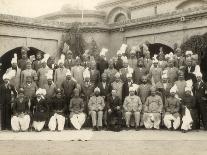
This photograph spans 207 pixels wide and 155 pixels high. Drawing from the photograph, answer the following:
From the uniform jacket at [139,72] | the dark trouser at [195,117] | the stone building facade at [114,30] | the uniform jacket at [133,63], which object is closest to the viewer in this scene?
the dark trouser at [195,117]

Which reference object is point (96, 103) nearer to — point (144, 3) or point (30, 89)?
point (30, 89)

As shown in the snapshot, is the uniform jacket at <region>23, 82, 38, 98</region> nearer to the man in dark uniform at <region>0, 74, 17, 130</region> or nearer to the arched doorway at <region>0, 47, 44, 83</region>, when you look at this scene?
the man in dark uniform at <region>0, 74, 17, 130</region>

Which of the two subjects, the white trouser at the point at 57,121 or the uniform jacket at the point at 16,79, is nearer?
the white trouser at the point at 57,121

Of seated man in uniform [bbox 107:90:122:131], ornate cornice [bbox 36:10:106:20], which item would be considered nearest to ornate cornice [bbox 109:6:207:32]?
seated man in uniform [bbox 107:90:122:131]

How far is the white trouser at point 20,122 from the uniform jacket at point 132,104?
2.64 metres

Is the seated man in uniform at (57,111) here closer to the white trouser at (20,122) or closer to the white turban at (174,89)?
the white trouser at (20,122)

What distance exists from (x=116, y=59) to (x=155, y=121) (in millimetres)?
2487

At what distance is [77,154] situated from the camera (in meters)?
7.57

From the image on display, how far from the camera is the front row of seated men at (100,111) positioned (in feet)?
34.8

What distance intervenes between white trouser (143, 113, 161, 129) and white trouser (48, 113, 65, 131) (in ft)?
7.24

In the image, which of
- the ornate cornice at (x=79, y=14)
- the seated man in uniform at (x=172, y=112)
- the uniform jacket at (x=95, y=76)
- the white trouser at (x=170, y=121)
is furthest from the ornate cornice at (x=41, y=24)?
the white trouser at (x=170, y=121)

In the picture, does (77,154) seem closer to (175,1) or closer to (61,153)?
(61,153)

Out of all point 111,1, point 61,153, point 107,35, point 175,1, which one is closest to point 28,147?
point 61,153

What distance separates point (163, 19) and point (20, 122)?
25.8ft
